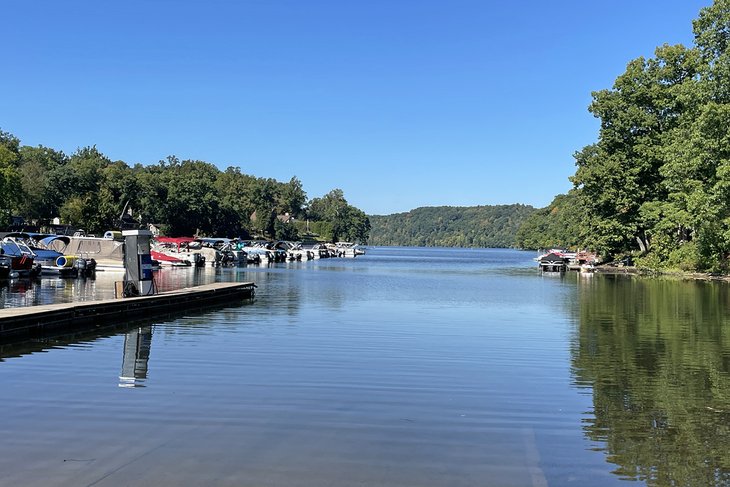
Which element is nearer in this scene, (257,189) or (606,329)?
(606,329)

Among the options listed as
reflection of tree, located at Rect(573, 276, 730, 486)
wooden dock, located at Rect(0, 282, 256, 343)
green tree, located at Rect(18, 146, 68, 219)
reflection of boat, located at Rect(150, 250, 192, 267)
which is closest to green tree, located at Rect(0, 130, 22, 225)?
green tree, located at Rect(18, 146, 68, 219)

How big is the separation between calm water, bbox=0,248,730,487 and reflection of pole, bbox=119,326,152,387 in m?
0.07

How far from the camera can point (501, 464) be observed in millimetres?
7598

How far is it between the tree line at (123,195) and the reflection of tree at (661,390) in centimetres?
5589

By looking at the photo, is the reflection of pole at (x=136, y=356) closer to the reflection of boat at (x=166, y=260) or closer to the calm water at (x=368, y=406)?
the calm water at (x=368, y=406)

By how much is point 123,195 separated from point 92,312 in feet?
300

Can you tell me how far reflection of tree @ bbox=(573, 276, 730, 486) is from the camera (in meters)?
7.72

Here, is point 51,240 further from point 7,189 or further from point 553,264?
point 553,264

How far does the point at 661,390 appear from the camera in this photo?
11.7 meters

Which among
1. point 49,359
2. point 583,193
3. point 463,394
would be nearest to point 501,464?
point 463,394

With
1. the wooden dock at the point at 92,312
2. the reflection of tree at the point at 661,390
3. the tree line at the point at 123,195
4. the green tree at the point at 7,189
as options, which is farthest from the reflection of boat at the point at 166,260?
the reflection of tree at the point at 661,390

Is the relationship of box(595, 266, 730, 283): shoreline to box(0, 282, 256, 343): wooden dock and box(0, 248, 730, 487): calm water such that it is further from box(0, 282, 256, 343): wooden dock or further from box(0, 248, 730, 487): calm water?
box(0, 282, 256, 343): wooden dock

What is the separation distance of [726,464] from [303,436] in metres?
4.75

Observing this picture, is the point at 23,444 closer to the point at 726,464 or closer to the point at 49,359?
the point at 49,359
